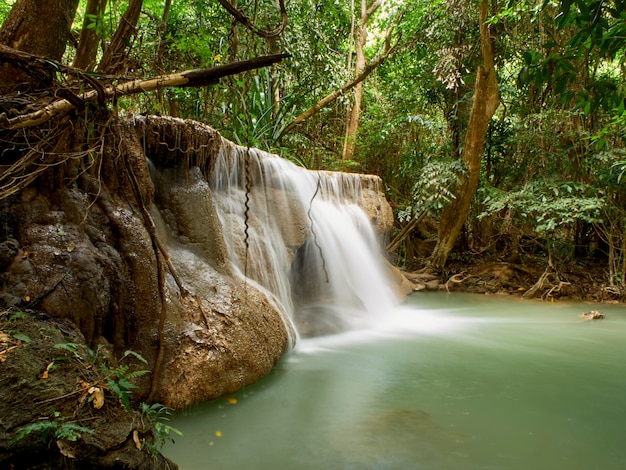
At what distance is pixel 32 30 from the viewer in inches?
121

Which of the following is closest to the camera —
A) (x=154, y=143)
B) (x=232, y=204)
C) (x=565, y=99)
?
(x=565, y=99)

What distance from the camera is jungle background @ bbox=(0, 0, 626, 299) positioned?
7.57 metres

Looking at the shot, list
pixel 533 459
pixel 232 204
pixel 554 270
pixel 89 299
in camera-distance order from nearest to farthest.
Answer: pixel 533 459 < pixel 89 299 < pixel 232 204 < pixel 554 270

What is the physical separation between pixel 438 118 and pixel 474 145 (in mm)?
3012

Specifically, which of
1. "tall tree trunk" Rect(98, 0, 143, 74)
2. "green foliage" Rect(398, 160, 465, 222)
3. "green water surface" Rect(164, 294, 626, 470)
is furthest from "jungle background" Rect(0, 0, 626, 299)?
"green water surface" Rect(164, 294, 626, 470)

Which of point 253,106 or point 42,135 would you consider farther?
point 253,106

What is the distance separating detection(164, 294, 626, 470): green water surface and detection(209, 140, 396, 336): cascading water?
883 mm

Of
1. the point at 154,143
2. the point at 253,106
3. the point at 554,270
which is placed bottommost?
the point at 554,270

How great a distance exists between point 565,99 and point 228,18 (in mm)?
7245

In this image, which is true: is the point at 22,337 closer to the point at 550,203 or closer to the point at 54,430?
the point at 54,430

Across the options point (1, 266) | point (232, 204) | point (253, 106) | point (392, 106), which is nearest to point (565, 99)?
point (1, 266)

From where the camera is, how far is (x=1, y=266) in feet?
8.37

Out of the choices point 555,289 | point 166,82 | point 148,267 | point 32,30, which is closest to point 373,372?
point 148,267

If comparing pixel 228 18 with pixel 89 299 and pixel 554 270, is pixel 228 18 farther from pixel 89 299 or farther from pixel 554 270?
pixel 554 270
